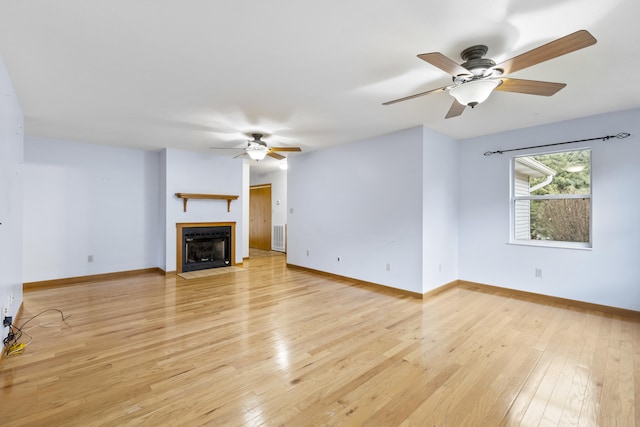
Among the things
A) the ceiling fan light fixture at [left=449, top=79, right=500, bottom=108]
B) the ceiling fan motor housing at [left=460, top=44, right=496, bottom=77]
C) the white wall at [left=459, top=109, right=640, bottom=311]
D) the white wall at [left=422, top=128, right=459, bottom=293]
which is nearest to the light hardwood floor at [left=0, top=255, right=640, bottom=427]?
the white wall at [left=459, top=109, right=640, bottom=311]

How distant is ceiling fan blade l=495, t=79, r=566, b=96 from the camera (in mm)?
2271

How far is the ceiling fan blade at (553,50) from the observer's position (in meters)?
1.66

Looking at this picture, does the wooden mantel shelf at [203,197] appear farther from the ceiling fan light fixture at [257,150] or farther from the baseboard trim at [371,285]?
the baseboard trim at [371,285]

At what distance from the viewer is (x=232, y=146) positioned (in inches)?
211

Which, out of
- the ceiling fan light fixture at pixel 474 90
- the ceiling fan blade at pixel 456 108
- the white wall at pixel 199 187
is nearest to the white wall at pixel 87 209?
the white wall at pixel 199 187

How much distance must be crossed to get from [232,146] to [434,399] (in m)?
4.76

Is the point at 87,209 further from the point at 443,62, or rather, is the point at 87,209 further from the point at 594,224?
the point at 594,224

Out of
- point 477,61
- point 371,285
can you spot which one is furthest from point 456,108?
point 371,285

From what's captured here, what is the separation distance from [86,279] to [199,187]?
8.08 feet

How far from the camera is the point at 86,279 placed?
204 inches

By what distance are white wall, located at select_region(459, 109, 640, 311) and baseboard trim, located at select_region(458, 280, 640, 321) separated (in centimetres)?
6

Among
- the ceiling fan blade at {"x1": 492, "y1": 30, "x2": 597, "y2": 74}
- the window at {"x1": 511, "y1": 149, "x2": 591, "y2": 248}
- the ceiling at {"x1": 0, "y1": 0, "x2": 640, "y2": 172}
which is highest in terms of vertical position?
the ceiling at {"x1": 0, "y1": 0, "x2": 640, "y2": 172}

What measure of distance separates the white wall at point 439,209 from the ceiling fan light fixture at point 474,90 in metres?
1.79

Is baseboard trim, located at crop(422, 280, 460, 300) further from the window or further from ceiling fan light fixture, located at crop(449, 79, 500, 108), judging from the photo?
ceiling fan light fixture, located at crop(449, 79, 500, 108)
